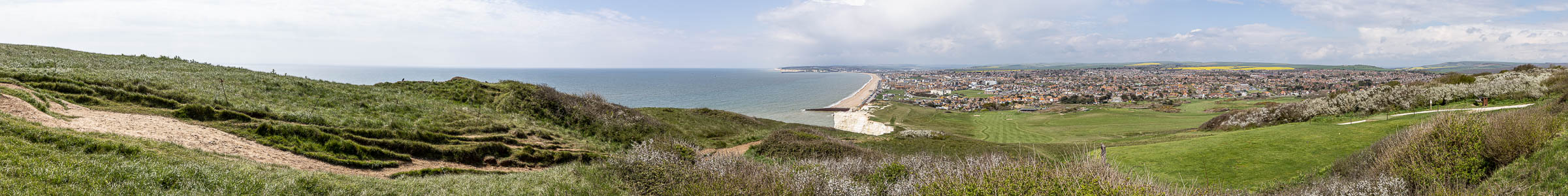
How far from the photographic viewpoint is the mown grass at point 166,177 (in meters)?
6.22

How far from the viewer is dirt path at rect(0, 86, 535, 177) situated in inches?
391

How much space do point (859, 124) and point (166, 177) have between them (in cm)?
4597

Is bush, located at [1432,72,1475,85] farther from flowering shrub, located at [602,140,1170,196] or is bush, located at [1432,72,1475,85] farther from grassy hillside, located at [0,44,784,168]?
grassy hillside, located at [0,44,784,168]

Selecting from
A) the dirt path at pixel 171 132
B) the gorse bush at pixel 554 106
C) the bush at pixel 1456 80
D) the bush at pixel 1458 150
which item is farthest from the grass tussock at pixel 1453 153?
the bush at pixel 1456 80

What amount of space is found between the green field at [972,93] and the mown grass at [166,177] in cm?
9647

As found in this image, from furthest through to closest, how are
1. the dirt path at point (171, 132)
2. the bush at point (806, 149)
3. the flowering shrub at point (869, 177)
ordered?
the bush at point (806, 149) → the dirt path at point (171, 132) → the flowering shrub at point (869, 177)

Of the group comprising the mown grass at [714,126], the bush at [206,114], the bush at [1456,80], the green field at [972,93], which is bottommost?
the green field at [972,93]

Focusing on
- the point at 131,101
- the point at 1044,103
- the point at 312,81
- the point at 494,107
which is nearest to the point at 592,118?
the point at 494,107

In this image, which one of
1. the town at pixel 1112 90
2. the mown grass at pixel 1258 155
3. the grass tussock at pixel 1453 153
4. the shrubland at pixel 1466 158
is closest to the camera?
the shrubland at pixel 1466 158

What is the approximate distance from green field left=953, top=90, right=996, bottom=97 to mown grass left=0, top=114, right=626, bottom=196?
3798 inches

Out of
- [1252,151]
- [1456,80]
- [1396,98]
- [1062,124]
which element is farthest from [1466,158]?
[1062,124]

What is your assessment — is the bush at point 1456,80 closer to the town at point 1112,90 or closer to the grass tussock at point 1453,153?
the grass tussock at point 1453,153

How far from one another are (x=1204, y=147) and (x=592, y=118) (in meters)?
21.4

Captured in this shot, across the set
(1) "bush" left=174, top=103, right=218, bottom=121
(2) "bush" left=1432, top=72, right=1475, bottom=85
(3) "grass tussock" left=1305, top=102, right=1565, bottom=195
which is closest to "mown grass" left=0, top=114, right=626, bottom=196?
(1) "bush" left=174, top=103, right=218, bottom=121
